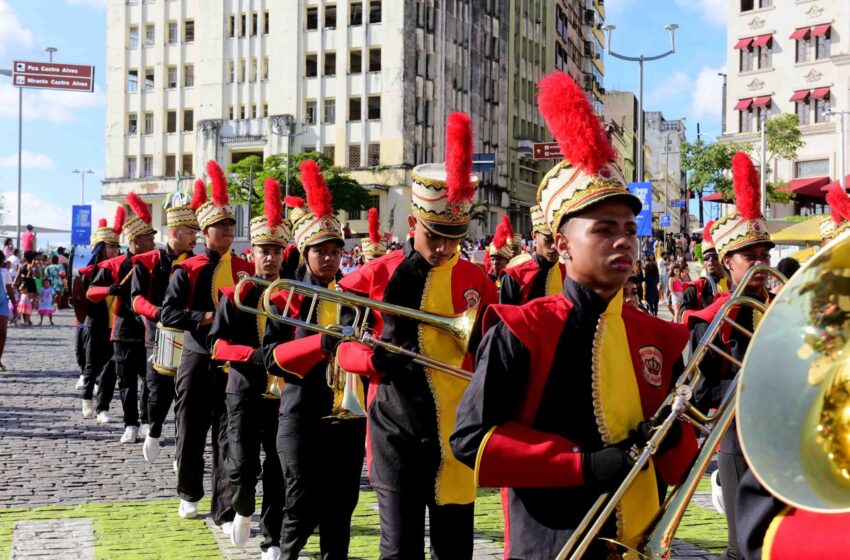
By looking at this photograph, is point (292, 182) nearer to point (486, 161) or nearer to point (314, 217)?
point (486, 161)

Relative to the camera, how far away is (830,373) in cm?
180

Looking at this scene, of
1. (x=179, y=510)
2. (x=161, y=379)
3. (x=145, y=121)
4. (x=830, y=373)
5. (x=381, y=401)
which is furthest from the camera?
(x=145, y=121)

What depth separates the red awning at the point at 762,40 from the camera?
62719 millimetres

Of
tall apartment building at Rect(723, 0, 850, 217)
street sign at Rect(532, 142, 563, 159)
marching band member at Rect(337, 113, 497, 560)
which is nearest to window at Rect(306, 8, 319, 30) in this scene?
tall apartment building at Rect(723, 0, 850, 217)

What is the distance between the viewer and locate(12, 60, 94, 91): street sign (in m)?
43.0

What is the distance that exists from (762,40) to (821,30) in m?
3.38

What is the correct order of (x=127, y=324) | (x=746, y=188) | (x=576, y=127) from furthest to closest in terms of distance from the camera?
(x=127, y=324), (x=746, y=188), (x=576, y=127)

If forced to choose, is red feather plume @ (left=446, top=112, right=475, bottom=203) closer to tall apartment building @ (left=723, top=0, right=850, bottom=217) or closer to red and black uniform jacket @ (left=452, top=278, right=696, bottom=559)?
red and black uniform jacket @ (left=452, top=278, right=696, bottom=559)

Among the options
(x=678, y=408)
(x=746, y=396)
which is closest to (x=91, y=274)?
(x=678, y=408)

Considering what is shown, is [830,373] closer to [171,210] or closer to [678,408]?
[678,408]

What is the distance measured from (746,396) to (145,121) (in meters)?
74.3

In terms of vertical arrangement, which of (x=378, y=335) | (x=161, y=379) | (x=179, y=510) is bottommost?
(x=179, y=510)

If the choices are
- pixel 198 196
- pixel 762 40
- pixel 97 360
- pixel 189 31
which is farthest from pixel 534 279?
pixel 189 31

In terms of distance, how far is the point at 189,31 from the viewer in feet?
236
